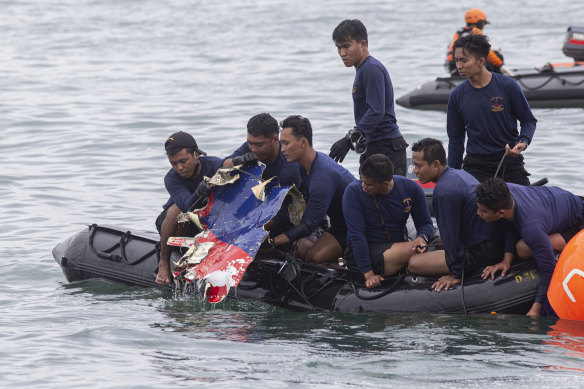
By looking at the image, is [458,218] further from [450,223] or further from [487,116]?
[487,116]

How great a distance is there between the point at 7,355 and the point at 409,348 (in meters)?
3.10

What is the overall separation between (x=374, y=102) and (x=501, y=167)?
1.24m

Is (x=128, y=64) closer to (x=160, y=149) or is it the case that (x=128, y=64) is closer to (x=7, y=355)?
(x=160, y=149)

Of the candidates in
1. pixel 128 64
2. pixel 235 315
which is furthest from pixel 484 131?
pixel 128 64

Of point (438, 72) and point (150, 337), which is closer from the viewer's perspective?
point (150, 337)

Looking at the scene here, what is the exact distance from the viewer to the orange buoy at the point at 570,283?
20.7 feet

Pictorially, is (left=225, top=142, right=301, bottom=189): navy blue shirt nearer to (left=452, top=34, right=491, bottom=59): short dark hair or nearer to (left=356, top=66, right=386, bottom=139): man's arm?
(left=356, top=66, right=386, bottom=139): man's arm

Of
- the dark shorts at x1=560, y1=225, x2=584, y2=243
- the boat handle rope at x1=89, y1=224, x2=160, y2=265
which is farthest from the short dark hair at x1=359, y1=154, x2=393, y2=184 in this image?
the boat handle rope at x1=89, y1=224, x2=160, y2=265

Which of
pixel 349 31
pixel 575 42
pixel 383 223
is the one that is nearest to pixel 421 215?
pixel 383 223

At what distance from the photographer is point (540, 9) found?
29078 mm

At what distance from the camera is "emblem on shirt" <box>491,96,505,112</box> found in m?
7.23

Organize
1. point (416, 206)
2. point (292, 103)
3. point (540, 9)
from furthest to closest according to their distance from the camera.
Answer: point (540, 9) → point (292, 103) → point (416, 206)

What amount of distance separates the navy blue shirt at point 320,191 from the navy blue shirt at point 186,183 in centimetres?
91

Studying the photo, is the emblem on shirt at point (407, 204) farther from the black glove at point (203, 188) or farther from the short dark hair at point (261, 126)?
the black glove at point (203, 188)
